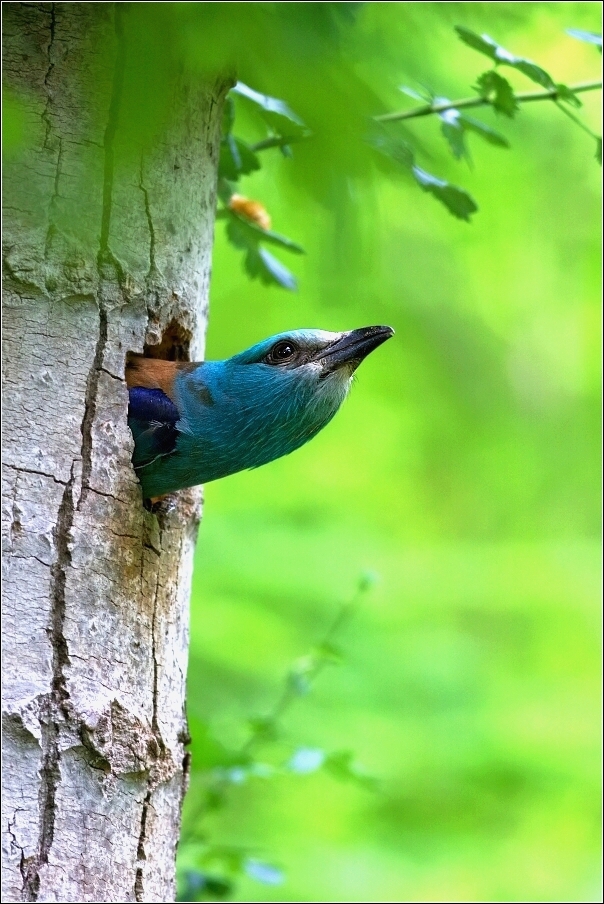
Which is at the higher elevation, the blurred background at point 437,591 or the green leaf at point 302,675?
the blurred background at point 437,591

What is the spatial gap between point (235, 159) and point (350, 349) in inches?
40.4

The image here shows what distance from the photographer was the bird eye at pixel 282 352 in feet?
12.8

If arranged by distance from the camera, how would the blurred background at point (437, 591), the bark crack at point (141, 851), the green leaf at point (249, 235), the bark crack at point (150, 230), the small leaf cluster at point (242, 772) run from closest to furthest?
the bark crack at point (141, 851) < the bark crack at point (150, 230) < the green leaf at point (249, 235) < the small leaf cluster at point (242, 772) < the blurred background at point (437, 591)

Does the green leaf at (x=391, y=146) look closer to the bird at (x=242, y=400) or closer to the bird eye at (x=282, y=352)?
the bird at (x=242, y=400)

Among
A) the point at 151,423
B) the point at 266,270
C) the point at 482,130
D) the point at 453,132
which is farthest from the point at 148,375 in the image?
the point at 482,130

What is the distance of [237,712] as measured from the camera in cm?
817

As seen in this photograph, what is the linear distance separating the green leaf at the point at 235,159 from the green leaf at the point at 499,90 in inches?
37.7

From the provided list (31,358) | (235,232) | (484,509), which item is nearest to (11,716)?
(31,358)

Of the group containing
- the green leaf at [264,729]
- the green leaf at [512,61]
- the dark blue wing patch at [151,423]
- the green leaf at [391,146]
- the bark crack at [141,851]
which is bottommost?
the bark crack at [141,851]

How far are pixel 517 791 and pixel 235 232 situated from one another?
5.88 m

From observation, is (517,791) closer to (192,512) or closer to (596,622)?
(596,622)

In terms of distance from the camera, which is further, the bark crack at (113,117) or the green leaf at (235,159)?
the green leaf at (235,159)

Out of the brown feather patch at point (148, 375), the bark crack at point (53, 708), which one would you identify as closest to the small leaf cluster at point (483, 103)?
the brown feather patch at point (148, 375)

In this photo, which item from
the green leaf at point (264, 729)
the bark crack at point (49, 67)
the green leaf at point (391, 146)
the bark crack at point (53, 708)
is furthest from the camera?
the green leaf at point (264, 729)
